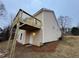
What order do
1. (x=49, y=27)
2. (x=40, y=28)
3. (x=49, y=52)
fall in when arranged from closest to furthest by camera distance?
(x=49, y=52), (x=40, y=28), (x=49, y=27)

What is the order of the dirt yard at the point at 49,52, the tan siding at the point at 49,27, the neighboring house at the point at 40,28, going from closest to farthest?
1. the dirt yard at the point at 49,52
2. the neighboring house at the point at 40,28
3. the tan siding at the point at 49,27

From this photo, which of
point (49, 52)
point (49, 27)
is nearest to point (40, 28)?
point (49, 27)

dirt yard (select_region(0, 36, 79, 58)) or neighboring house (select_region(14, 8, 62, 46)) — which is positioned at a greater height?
neighboring house (select_region(14, 8, 62, 46))

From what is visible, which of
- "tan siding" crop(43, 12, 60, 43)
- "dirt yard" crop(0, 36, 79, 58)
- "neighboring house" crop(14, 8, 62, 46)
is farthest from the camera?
"tan siding" crop(43, 12, 60, 43)

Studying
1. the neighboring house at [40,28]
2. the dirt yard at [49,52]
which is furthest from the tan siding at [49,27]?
the dirt yard at [49,52]

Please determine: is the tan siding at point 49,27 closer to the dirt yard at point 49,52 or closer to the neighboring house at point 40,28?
the neighboring house at point 40,28

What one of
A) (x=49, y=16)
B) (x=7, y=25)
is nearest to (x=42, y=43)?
(x=49, y=16)

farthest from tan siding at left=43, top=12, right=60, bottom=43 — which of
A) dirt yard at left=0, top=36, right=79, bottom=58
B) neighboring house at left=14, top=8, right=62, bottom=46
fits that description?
dirt yard at left=0, top=36, right=79, bottom=58

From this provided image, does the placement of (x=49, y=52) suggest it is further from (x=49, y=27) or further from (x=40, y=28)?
(x=49, y=27)

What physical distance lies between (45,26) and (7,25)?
9085mm

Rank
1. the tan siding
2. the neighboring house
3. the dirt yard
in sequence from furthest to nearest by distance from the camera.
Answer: the tan siding < the neighboring house < the dirt yard

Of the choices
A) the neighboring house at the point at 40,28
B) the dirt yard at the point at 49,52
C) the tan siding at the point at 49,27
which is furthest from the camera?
the tan siding at the point at 49,27

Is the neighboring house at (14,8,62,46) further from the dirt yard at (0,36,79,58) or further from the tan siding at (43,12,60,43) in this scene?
the dirt yard at (0,36,79,58)

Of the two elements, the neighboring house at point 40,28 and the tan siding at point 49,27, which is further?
the tan siding at point 49,27
